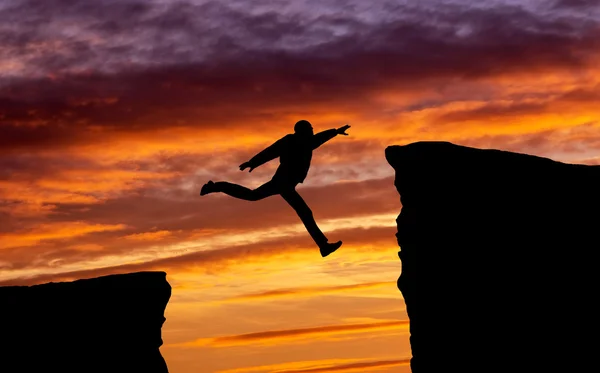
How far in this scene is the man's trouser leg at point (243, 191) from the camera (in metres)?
15.6

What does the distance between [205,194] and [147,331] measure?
10.4 metres

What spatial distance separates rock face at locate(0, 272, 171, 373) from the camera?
23516 mm

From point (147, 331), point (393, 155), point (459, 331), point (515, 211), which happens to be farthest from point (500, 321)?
point (147, 331)

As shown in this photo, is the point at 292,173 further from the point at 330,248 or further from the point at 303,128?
the point at 330,248

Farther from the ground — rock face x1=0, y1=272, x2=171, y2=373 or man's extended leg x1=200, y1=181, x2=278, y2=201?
man's extended leg x1=200, y1=181, x2=278, y2=201

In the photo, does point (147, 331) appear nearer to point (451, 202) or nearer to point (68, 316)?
point (68, 316)

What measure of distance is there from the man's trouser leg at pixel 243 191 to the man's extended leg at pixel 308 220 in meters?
0.29

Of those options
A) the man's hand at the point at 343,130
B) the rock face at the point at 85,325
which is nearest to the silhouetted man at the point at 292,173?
the man's hand at the point at 343,130

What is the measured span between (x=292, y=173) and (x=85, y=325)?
11068 mm

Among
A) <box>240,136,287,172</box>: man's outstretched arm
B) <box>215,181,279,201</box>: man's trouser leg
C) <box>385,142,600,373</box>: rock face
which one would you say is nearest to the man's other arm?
<box>240,136,287,172</box>: man's outstretched arm

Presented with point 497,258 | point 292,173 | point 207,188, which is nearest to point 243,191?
point 207,188

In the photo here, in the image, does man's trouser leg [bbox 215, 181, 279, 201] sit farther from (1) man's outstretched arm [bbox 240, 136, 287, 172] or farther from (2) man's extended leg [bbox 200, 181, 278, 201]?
(1) man's outstretched arm [bbox 240, 136, 287, 172]

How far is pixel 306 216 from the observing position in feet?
51.6

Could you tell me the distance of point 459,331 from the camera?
15031 mm
